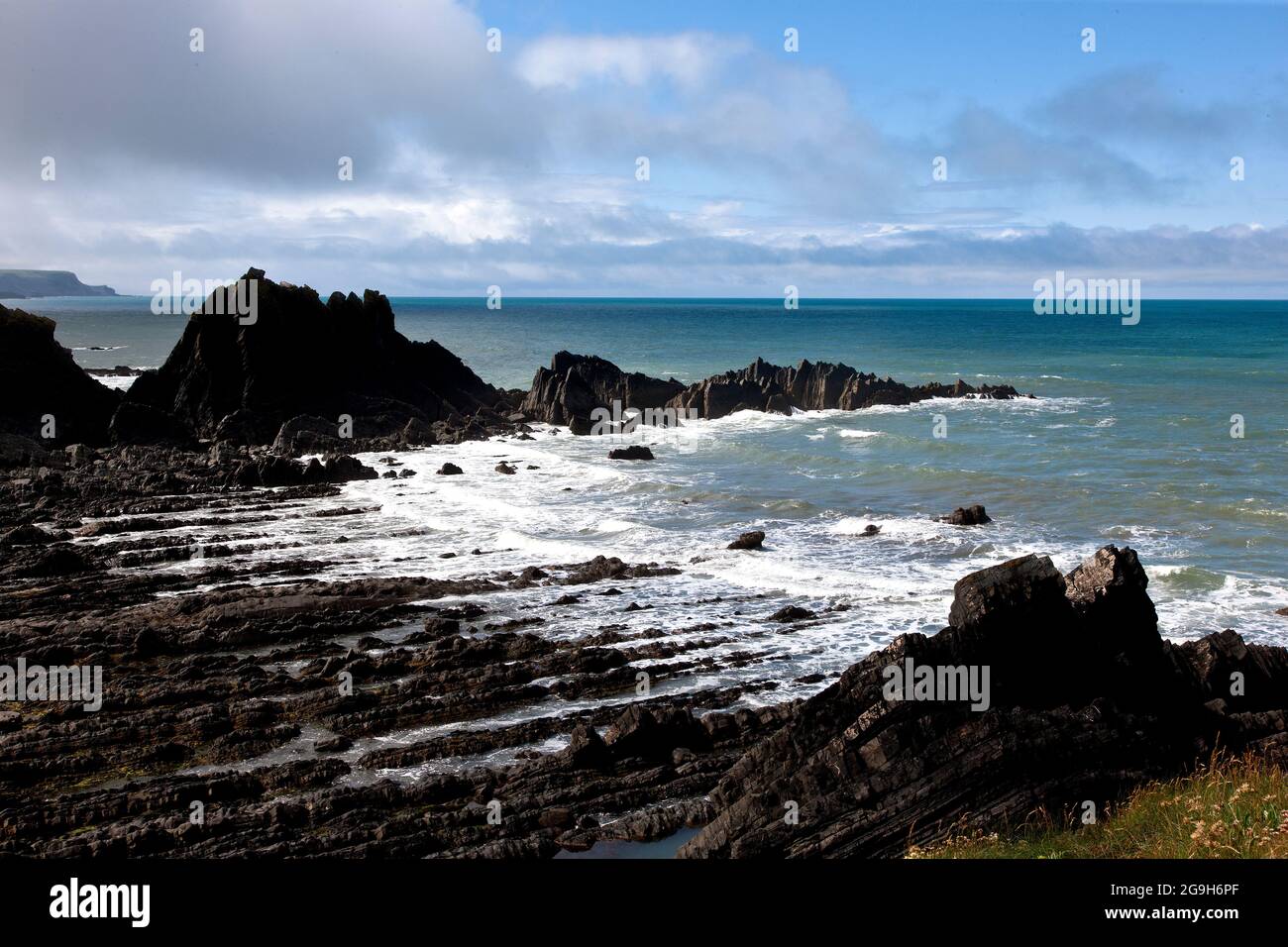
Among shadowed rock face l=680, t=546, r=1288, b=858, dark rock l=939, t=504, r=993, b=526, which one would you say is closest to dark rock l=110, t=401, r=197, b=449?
dark rock l=939, t=504, r=993, b=526

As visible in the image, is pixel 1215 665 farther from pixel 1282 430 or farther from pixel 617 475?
pixel 1282 430

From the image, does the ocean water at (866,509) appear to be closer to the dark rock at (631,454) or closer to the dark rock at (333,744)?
the dark rock at (631,454)

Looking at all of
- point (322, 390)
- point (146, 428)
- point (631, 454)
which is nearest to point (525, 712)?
point (631, 454)

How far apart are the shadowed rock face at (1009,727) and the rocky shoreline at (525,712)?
0.12 feet

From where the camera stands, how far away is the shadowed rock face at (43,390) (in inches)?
1889

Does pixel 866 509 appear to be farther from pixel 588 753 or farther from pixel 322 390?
pixel 322 390

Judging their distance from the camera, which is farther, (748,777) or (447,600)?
(447,600)

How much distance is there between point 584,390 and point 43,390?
30667 millimetres

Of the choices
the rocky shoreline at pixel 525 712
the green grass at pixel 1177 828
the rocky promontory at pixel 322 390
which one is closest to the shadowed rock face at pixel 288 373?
the rocky promontory at pixel 322 390

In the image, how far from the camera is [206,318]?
191ft

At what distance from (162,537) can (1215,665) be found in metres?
27.8

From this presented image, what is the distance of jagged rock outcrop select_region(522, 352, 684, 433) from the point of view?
64.6 metres
